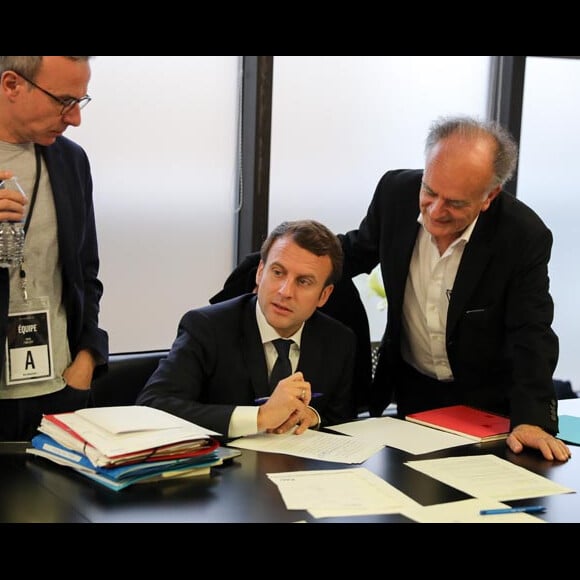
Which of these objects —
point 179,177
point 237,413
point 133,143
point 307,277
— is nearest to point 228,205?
point 179,177

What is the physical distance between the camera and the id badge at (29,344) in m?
2.50

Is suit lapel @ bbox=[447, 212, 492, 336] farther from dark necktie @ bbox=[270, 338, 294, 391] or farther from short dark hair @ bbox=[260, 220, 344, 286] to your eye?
dark necktie @ bbox=[270, 338, 294, 391]

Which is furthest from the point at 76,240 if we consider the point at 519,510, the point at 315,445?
the point at 519,510

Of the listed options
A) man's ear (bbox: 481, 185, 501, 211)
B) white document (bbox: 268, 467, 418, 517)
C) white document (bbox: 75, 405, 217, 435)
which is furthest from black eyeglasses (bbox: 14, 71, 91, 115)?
man's ear (bbox: 481, 185, 501, 211)

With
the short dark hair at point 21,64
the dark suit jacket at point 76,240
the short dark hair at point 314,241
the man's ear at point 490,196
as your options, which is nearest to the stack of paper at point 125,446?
the dark suit jacket at point 76,240

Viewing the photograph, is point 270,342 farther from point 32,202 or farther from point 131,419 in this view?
point 32,202

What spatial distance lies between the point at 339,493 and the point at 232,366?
767 mm

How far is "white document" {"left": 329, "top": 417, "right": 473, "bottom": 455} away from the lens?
246 cm

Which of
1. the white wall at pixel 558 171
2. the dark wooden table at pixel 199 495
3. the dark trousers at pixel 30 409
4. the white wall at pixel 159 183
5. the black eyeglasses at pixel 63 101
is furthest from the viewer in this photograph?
the white wall at pixel 558 171

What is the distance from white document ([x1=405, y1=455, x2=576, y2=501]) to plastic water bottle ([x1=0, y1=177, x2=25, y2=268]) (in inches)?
45.1

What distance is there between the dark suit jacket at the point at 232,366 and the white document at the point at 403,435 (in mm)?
117

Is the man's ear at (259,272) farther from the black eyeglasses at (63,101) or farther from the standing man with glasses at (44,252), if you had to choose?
the black eyeglasses at (63,101)

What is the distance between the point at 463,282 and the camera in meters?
2.93
